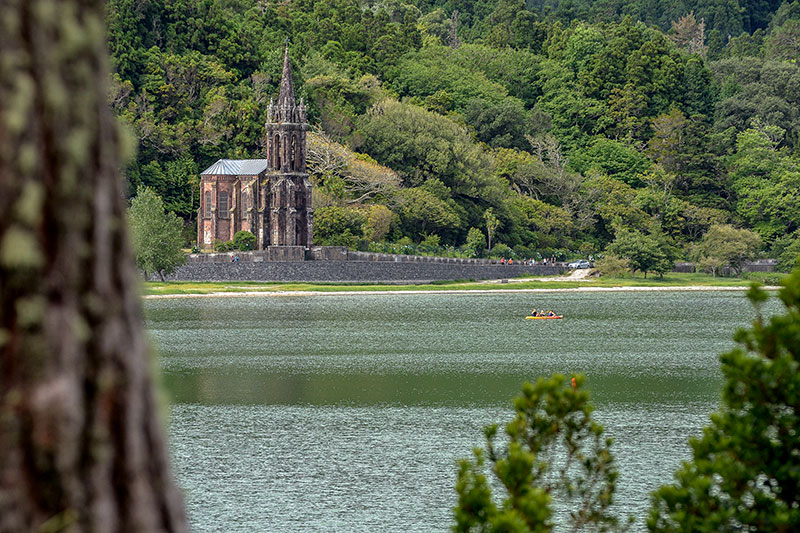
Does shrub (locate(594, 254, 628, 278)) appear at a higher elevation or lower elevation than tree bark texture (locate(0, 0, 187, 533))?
lower

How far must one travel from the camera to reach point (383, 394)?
44.9m

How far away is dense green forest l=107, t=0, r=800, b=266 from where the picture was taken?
370 feet

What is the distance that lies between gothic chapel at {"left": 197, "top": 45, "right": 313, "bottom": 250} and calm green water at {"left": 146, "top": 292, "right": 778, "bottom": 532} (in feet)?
45.3

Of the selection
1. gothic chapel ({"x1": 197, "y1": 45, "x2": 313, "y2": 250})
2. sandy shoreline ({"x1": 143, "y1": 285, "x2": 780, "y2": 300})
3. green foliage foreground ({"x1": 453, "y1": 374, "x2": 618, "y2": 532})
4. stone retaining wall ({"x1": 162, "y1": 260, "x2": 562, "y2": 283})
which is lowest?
sandy shoreline ({"x1": 143, "y1": 285, "x2": 780, "y2": 300})

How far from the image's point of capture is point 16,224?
360 centimetres

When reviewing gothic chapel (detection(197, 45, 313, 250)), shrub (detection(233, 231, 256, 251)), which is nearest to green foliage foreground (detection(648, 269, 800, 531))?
gothic chapel (detection(197, 45, 313, 250))

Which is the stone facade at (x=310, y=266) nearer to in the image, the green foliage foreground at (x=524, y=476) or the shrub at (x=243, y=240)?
the shrub at (x=243, y=240)

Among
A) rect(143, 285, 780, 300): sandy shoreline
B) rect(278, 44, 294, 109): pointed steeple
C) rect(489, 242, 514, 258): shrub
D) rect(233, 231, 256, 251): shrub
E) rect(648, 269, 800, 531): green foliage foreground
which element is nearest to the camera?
rect(648, 269, 800, 531): green foliage foreground

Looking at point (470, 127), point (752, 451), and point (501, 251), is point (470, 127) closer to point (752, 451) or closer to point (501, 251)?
point (501, 251)

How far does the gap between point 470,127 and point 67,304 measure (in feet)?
447

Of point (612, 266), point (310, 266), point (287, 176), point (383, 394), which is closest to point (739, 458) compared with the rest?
point (383, 394)

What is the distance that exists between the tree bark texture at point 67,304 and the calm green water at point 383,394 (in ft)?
69.2

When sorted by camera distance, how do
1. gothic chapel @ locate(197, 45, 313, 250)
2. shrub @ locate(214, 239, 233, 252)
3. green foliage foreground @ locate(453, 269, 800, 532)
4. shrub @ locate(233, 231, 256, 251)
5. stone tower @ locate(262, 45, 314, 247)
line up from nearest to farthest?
green foliage foreground @ locate(453, 269, 800, 532), shrub @ locate(214, 239, 233, 252), stone tower @ locate(262, 45, 314, 247), gothic chapel @ locate(197, 45, 313, 250), shrub @ locate(233, 231, 256, 251)

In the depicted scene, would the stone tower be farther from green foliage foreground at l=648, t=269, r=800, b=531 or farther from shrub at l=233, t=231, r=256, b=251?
green foliage foreground at l=648, t=269, r=800, b=531
